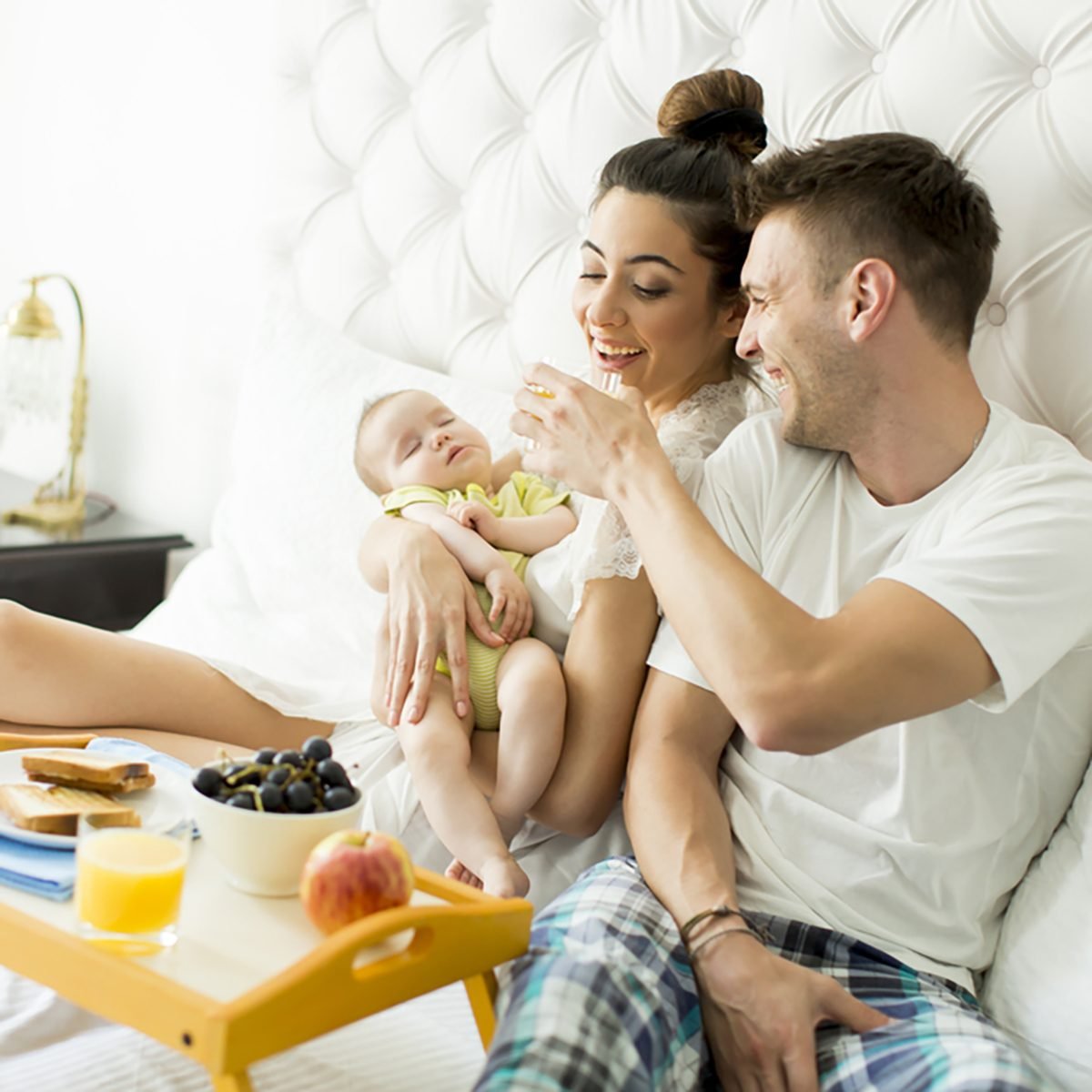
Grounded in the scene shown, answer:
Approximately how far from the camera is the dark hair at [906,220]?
4.95ft

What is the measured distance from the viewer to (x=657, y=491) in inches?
56.9

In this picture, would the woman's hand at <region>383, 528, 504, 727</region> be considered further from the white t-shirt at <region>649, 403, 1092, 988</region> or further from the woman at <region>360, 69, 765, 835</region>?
the white t-shirt at <region>649, 403, 1092, 988</region>

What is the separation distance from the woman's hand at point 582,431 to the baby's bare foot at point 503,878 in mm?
433

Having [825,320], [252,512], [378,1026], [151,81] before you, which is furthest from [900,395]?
[151,81]

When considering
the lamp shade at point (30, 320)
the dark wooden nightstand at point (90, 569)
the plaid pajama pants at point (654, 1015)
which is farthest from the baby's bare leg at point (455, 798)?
the lamp shade at point (30, 320)

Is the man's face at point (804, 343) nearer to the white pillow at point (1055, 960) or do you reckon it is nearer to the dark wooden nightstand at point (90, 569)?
the white pillow at point (1055, 960)

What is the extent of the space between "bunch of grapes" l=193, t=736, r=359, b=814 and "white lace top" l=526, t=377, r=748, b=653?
52 cm

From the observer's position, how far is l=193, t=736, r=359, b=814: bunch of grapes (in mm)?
1149

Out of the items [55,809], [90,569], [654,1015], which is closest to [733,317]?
[654,1015]

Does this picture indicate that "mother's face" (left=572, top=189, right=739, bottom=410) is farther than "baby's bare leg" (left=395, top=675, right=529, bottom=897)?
Yes

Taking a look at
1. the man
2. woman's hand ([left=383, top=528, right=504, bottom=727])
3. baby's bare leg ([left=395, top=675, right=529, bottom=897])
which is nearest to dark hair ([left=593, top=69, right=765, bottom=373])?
the man

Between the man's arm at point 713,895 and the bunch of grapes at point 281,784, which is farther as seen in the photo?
the man's arm at point 713,895

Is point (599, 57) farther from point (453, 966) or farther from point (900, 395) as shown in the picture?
point (453, 966)

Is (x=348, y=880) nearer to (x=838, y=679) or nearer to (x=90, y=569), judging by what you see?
(x=838, y=679)
